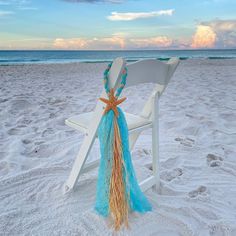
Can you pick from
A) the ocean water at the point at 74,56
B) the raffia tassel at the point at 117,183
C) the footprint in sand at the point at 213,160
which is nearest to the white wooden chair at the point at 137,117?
the raffia tassel at the point at 117,183

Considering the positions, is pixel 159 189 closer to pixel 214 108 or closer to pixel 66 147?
pixel 66 147

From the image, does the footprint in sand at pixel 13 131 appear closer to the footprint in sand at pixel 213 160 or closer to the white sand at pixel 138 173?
the white sand at pixel 138 173

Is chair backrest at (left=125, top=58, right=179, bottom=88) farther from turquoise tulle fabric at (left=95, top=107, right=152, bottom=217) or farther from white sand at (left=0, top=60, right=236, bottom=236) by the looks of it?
white sand at (left=0, top=60, right=236, bottom=236)

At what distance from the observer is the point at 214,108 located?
3.90m

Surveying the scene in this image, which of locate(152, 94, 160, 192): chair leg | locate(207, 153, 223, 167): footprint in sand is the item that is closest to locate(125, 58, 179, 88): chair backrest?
locate(152, 94, 160, 192): chair leg

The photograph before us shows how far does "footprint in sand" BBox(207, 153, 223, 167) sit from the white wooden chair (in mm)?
648

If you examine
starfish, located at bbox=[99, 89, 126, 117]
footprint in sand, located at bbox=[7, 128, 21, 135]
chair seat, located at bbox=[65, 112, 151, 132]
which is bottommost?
footprint in sand, located at bbox=[7, 128, 21, 135]

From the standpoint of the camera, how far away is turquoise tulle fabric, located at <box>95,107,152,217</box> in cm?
143

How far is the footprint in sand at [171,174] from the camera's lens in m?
2.08

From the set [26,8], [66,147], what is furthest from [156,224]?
[26,8]

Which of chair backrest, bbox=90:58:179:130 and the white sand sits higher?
chair backrest, bbox=90:58:179:130

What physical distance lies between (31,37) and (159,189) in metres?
16.8

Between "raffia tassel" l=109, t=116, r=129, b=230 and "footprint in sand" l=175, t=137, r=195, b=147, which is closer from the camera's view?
"raffia tassel" l=109, t=116, r=129, b=230

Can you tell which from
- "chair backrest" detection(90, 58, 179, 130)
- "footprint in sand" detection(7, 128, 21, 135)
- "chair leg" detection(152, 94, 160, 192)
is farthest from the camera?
"footprint in sand" detection(7, 128, 21, 135)
